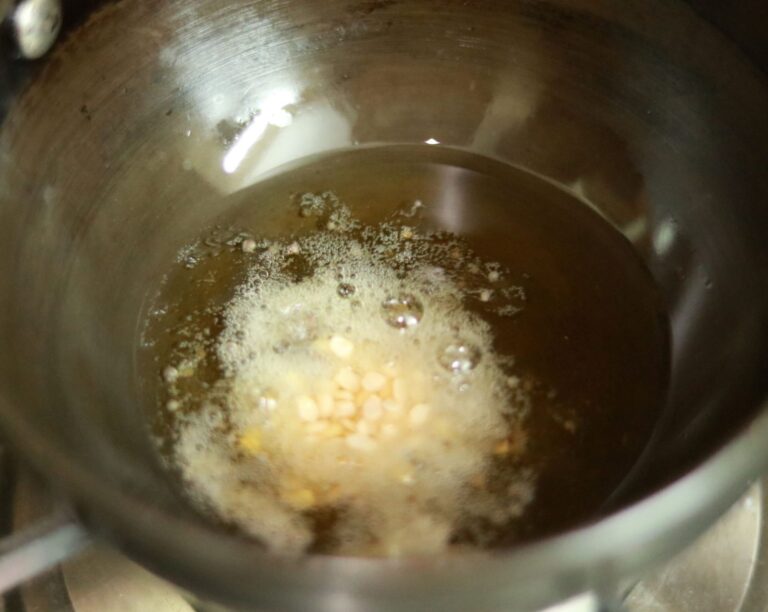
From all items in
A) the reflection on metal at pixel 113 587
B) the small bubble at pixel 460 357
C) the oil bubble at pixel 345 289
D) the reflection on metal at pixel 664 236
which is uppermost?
the oil bubble at pixel 345 289

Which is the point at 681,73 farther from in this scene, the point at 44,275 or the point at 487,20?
the point at 44,275

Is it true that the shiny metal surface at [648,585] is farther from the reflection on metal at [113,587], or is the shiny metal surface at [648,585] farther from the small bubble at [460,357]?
the small bubble at [460,357]

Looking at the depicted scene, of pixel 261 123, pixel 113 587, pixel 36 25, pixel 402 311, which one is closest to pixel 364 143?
pixel 261 123

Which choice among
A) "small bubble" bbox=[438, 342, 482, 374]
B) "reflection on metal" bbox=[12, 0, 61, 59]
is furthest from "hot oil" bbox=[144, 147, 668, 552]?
"reflection on metal" bbox=[12, 0, 61, 59]

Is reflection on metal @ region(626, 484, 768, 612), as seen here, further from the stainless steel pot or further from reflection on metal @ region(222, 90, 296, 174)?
reflection on metal @ region(222, 90, 296, 174)

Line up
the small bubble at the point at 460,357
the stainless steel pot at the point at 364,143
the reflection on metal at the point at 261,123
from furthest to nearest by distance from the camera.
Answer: the reflection on metal at the point at 261,123
the small bubble at the point at 460,357
the stainless steel pot at the point at 364,143

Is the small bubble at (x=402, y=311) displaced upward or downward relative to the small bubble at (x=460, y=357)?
upward

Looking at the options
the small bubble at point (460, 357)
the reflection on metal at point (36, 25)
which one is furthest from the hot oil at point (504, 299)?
the reflection on metal at point (36, 25)
